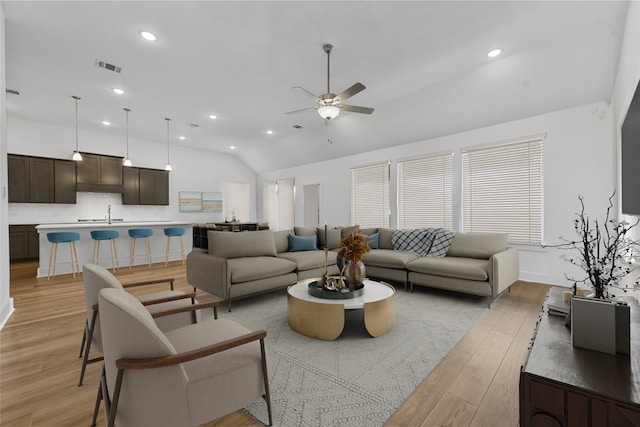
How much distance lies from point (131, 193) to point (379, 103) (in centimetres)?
682

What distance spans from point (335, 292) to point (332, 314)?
0.26 metres

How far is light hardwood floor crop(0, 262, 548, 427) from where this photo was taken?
1.67 metres

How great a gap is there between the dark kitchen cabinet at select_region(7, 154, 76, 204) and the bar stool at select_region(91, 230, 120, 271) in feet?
6.85

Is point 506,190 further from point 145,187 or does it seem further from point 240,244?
point 145,187

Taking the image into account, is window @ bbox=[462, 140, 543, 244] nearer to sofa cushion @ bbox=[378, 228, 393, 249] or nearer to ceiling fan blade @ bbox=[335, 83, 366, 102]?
sofa cushion @ bbox=[378, 228, 393, 249]

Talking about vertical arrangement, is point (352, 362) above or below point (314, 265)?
below

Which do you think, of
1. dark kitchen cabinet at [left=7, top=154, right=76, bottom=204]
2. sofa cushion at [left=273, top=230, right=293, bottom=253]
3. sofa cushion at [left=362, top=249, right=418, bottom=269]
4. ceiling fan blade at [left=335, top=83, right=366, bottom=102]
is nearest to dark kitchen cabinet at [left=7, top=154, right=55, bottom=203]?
dark kitchen cabinet at [left=7, top=154, right=76, bottom=204]

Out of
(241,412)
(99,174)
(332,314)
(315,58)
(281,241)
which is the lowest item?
(241,412)

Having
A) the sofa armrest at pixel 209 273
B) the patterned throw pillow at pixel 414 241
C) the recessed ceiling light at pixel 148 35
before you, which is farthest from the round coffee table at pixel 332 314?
the recessed ceiling light at pixel 148 35

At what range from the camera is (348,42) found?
11.1 feet

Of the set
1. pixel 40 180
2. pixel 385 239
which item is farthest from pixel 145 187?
pixel 385 239

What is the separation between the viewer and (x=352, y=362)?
2.25 metres

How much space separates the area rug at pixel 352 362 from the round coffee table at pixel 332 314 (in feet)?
0.26

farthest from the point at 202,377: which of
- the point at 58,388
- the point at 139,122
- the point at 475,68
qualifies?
the point at 139,122
